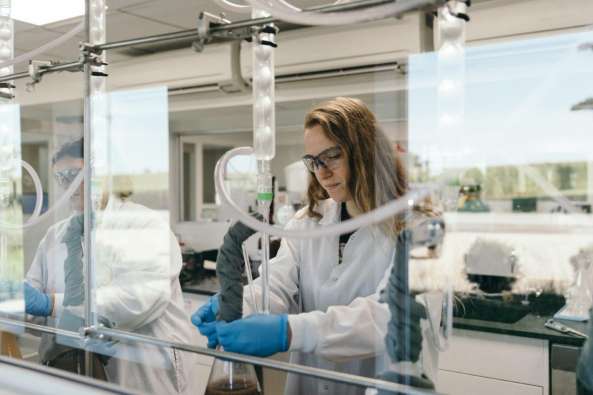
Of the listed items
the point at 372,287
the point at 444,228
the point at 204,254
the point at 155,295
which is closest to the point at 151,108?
the point at 204,254

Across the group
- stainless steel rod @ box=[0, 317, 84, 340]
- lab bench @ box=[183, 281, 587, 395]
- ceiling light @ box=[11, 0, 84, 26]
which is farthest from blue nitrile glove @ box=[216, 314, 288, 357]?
lab bench @ box=[183, 281, 587, 395]

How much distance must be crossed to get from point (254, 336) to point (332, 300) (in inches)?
11.7

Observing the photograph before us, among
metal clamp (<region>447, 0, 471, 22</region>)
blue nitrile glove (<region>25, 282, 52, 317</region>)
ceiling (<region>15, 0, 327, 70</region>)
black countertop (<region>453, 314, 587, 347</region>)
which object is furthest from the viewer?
black countertop (<region>453, 314, 587, 347</region>)

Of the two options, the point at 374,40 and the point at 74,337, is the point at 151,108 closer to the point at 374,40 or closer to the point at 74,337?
the point at 374,40

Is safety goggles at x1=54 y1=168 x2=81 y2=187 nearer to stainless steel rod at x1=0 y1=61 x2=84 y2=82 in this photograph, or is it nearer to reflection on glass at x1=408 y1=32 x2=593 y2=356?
stainless steel rod at x1=0 y1=61 x2=84 y2=82

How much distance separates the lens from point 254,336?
2.87 feet

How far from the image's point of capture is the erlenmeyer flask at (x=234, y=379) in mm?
876

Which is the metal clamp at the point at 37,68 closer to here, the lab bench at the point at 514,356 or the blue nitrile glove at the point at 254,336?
the blue nitrile glove at the point at 254,336

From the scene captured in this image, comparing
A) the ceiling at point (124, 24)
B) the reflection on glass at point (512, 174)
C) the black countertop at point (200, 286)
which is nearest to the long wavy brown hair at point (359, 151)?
the reflection on glass at point (512, 174)

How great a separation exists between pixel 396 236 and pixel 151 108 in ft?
5.82

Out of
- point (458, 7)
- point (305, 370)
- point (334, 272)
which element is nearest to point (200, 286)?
point (334, 272)

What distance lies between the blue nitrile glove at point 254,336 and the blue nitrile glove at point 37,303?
2.09ft

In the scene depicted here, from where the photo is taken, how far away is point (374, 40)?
198cm

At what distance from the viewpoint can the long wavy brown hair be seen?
96 cm
